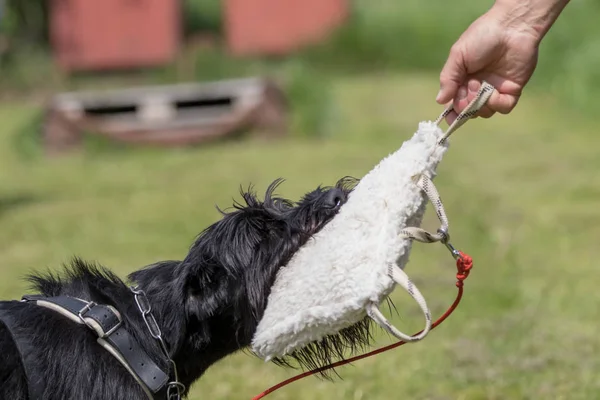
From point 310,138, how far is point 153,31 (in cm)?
665

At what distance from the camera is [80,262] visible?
2.99 meters

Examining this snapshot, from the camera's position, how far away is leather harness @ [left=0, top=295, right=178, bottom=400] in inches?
105

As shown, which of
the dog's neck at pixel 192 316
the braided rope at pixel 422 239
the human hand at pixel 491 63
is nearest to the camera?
the braided rope at pixel 422 239

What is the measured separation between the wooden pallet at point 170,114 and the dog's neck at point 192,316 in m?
8.42

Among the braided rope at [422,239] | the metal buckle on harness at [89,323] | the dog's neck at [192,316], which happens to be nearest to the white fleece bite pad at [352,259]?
the braided rope at [422,239]

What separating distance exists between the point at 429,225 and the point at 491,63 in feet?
13.2

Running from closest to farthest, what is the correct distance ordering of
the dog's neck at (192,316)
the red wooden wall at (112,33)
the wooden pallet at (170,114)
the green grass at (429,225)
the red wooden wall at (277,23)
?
1. the dog's neck at (192,316)
2. the green grass at (429,225)
3. the wooden pallet at (170,114)
4. the red wooden wall at (112,33)
5. the red wooden wall at (277,23)

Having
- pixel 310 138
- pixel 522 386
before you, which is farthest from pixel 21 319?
pixel 310 138

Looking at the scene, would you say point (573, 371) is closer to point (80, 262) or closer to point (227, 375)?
point (227, 375)

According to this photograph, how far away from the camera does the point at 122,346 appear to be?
269 cm

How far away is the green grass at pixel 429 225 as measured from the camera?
14.9 feet

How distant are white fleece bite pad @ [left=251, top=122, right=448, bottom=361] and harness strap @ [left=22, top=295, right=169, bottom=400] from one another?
343 mm

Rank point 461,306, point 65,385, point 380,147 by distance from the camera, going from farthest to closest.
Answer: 1. point 380,147
2. point 461,306
3. point 65,385

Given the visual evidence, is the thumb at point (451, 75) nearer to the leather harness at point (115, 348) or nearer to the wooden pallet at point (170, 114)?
the leather harness at point (115, 348)
